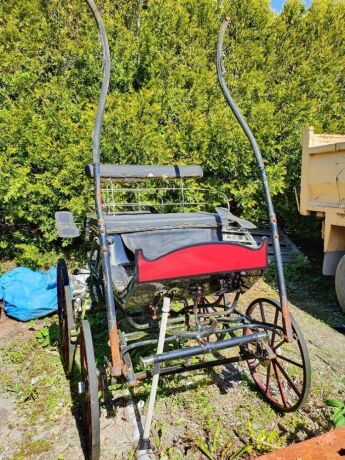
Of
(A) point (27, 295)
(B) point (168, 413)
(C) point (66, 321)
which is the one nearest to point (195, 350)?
(B) point (168, 413)

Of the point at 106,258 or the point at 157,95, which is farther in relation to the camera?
the point at 157,95

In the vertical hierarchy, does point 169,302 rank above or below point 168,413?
above

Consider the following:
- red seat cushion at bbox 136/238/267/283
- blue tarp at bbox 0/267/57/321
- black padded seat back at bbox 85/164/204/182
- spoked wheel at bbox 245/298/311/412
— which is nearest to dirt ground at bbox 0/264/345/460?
spoked wheel at bbox 245/298/311/412

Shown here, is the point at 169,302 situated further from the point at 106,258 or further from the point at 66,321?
the point at 66,321

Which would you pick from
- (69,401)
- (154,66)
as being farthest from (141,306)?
(154,66)

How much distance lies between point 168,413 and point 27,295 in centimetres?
233

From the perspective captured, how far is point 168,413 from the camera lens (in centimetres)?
279

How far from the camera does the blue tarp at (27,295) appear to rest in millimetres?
4246

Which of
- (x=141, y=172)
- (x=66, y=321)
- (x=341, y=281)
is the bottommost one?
(x=341, y=281)

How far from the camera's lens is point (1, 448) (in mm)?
2443

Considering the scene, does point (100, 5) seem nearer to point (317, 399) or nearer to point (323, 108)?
point (323, 108)

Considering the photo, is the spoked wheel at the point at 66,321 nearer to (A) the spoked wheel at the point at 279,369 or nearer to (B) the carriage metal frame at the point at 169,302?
(B) the carriage metal frame at the point at 169,302

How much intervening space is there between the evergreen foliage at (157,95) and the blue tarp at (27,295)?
80cm

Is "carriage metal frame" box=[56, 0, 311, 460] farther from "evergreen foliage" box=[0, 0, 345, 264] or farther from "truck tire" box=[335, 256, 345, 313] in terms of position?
"evergreen foliage" box=[0, 0, 345, 264]
